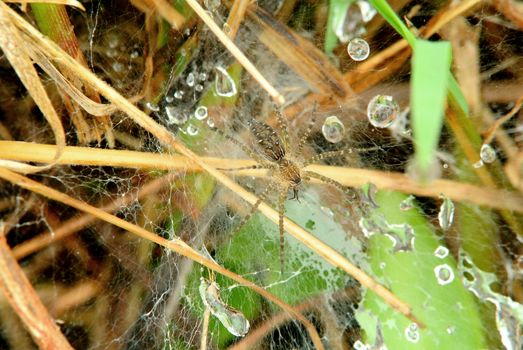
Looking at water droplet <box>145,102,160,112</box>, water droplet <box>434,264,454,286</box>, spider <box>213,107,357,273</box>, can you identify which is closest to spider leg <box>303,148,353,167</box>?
spider <box>213,107,357,273</box>

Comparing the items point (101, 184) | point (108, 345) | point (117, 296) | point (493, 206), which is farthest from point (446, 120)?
point (108, 345)

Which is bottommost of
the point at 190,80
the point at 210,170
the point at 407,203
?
the point at 407,203

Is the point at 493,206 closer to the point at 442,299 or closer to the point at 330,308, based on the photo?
the point at 442,299

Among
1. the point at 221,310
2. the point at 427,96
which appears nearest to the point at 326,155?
the point at 221,310

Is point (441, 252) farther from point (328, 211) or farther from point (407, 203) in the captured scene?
point (328, 211)

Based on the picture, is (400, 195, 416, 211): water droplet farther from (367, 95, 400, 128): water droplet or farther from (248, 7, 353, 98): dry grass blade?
(248, 7, 353, 98): dry grass blade

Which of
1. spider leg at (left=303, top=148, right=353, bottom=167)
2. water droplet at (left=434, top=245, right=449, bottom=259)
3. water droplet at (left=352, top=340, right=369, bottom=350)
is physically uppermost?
spider leg at (left=303, top=148, right=353, bottom=167)
